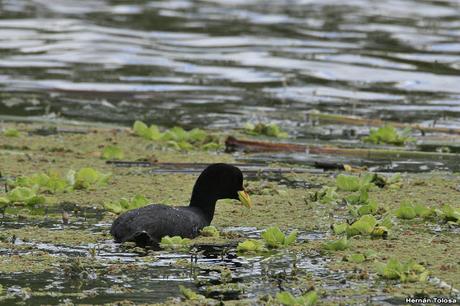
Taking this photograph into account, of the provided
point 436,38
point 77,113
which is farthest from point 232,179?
point 436,38

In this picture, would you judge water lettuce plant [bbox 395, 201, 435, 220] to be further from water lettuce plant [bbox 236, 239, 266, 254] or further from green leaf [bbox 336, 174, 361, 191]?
water lettuce plant [bbox 236, 239, 266, 254]

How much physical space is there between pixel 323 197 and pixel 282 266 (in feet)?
7.23

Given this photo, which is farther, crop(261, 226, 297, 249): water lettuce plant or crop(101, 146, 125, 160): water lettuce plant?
crop(101, 146, 125, 160): water lettuce plant

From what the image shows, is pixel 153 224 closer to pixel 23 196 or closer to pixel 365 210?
pixel 23 196

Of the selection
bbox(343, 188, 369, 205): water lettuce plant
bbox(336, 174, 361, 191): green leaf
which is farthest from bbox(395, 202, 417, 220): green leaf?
A: bbox(336, 174, 361, 191): green leaf

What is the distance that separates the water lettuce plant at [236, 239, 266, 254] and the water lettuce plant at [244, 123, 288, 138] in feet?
16.7

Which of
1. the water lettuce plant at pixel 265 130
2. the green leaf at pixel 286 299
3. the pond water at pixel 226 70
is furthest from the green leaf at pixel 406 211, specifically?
the water lettuce plant at pixel 265 130

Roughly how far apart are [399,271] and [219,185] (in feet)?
7.73

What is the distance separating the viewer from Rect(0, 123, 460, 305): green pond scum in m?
7.06

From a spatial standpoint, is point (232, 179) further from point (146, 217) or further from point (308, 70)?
point (308, 70)

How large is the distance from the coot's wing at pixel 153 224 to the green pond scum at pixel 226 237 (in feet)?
0.35

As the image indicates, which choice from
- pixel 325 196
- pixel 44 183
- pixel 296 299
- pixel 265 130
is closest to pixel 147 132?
pixel 265 130

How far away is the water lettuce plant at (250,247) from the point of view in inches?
316

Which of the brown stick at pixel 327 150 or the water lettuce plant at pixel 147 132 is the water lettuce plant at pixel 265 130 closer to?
the brown stick at pixel 327 150
